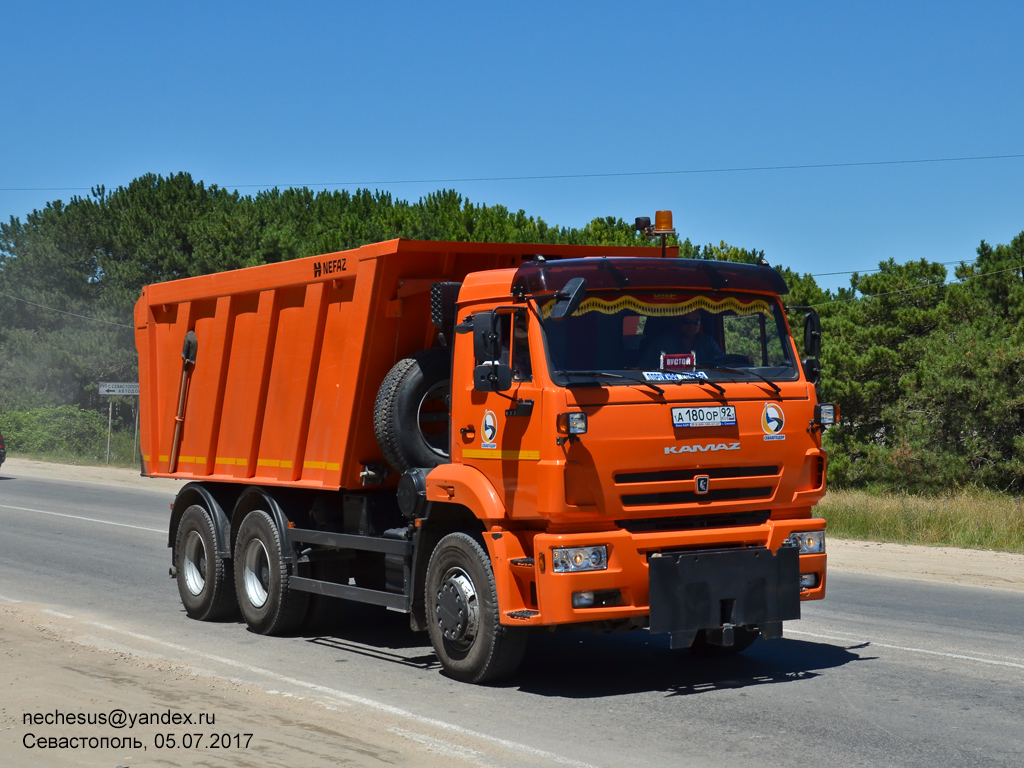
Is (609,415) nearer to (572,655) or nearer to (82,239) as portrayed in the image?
(572,655)

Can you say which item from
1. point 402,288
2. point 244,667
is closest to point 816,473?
point 402,288

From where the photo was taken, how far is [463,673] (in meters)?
8.05

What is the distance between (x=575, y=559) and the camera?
24.0ft

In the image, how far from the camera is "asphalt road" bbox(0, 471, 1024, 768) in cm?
637

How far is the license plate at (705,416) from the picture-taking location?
7547 mm

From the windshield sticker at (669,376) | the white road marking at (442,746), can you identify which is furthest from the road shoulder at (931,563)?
the white road marking at (442,746)

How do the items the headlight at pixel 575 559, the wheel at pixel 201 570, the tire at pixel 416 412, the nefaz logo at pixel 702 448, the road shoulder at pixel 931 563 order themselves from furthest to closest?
the road shoulder at pixel 931 563 → the wheel at pixel 201 570 → the tire at pixel 416 412 → the nefaz logo at pixel 702 448 → the headlight at pixel 575 559

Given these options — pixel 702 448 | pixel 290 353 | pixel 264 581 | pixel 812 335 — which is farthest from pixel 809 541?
pixel 264 581

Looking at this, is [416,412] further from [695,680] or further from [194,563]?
[194,563]

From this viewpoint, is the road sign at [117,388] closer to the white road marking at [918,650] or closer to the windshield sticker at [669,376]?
the white road marking at [918,650]

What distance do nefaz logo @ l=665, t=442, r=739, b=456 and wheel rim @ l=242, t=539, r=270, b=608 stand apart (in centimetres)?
448

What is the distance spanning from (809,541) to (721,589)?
2.88ft

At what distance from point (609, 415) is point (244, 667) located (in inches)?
136

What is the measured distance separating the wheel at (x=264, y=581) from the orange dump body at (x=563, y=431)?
27.5 inches
